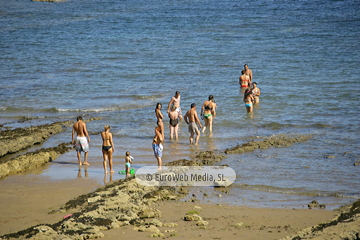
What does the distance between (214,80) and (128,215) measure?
15109mm

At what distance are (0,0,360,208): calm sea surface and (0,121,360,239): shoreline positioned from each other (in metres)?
0.82

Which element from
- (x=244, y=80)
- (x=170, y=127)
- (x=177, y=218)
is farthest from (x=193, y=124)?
(x=244, y=80)

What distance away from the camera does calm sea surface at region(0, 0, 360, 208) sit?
1073 centimetres

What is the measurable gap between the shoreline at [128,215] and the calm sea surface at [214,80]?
2.70 feet

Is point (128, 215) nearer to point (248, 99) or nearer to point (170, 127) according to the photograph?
point (170, 127)

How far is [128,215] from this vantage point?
7500 mm

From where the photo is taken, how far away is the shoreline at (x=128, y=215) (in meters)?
6.79

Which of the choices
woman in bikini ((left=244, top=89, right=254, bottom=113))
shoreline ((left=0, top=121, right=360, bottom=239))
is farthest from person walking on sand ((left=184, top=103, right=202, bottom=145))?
shoreline ((left=0, top=121, right=360, bottom=239))

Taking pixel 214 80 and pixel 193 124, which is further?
pixel 214 80

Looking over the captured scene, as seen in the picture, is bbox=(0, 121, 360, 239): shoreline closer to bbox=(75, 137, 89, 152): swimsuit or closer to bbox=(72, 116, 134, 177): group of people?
bbox=(72, 116, 134, 177): group of people

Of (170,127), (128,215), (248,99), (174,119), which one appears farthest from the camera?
(248,99)

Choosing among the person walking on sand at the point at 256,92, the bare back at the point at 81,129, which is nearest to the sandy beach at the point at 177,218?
the bare back at the point at 81,129

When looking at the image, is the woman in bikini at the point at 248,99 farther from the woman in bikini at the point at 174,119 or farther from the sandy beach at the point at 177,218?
the sandy beach at the point at 177,218

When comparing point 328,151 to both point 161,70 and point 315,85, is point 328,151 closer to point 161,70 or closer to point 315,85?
point 315,85
